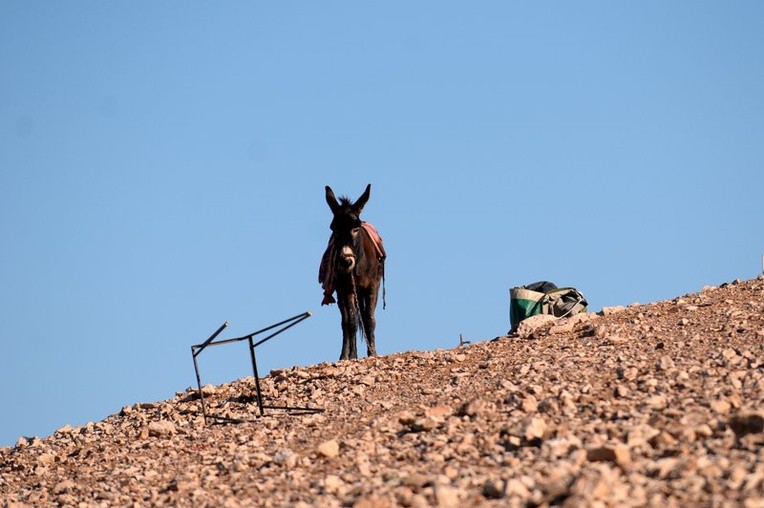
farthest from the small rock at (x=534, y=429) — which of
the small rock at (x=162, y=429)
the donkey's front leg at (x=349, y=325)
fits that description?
the donkey's front leg at (x=349, y=325)

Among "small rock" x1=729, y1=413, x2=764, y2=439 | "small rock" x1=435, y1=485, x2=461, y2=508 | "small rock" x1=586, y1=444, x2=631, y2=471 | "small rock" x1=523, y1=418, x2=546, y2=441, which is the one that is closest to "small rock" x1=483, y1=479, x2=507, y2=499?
"small rock" x1=435, y1=485, x2=461, y2=508

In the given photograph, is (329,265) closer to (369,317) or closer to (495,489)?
(369,317)

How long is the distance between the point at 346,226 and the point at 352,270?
69 cm

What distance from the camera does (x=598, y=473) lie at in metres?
7.11

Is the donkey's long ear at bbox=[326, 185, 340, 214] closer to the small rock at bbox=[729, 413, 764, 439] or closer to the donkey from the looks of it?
the donkey

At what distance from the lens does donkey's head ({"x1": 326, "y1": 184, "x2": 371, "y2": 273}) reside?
17.8 meters

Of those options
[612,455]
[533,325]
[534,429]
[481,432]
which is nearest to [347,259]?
[533,325]

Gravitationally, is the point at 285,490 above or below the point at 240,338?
below

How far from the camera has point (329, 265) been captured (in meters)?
18.2

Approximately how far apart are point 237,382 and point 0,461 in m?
3.18

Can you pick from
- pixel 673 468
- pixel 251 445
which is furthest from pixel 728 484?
pixel 251 445

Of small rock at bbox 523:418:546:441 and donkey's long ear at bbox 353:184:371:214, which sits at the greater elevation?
donkey's long ear at bbox 353:184:371:214

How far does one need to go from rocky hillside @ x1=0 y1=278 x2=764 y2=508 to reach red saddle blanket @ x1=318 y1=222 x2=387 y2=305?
2.74 metres

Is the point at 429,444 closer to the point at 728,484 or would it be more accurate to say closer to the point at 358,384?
the point at 728,484
